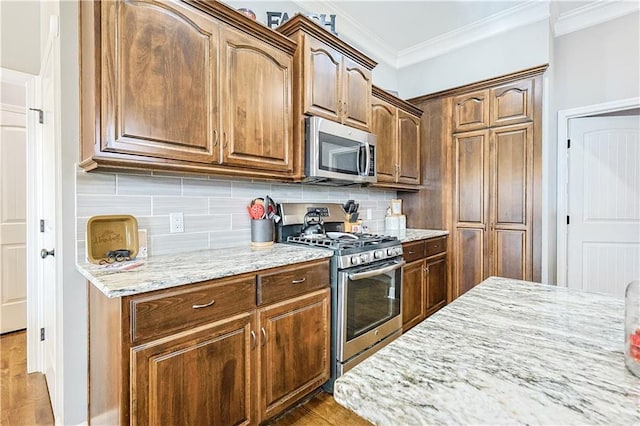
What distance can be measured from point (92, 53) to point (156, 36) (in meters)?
0.28

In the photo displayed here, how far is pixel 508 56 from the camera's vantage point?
3.08 meters

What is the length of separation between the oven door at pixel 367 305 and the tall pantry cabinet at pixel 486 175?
120 centimetres

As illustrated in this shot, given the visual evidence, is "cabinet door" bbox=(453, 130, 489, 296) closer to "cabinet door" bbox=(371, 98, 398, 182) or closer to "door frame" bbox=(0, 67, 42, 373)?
"cabinet door" bbox=(371, 98, 398, 182)

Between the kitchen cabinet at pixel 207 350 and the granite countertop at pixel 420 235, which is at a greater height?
the granite countertop at pixel 420 235

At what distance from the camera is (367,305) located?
7.21 ft

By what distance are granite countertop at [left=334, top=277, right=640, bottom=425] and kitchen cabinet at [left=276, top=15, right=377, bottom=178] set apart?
5.14 ft

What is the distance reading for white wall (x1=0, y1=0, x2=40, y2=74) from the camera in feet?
7.31

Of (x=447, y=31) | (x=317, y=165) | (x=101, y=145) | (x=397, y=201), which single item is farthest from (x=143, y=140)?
(x=447, y=31)

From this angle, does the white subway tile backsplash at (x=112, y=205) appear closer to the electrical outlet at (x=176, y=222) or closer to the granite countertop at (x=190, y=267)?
the electrical outlet at (x=176, y=222)

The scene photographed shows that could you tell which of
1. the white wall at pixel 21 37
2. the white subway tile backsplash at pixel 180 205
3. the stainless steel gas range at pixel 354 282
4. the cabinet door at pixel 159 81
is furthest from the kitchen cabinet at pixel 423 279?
the white wall at pixel 21 37

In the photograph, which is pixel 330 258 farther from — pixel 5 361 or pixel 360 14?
pixel 5 361

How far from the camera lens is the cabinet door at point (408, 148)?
3.22 metres

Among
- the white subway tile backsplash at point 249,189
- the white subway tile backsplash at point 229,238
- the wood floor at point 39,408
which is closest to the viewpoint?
the wood floor at point 39,408

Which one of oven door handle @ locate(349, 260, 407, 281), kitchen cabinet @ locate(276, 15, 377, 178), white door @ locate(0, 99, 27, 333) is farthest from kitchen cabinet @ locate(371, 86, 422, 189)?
white door @ locate(0, 99, 27, 333)
